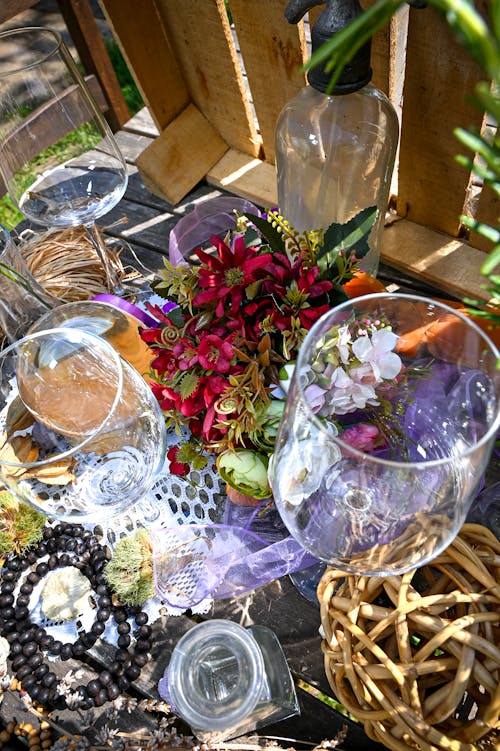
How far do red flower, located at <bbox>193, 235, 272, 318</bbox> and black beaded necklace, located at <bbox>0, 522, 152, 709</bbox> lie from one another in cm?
33

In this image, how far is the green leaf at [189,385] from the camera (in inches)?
25.1

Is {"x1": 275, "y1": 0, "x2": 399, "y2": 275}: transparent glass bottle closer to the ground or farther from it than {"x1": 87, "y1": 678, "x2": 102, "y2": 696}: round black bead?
farther from it

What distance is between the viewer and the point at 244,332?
626mm

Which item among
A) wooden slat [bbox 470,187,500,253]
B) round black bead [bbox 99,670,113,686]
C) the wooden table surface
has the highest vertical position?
wooden slat [bbox 470,187,500,253]

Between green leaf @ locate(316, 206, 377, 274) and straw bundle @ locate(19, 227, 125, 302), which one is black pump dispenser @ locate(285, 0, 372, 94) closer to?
green leaf @ locate(316, 206, 377, 274)

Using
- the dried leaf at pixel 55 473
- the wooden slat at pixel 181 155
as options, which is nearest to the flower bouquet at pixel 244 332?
the dried leaf at pixel 55 473

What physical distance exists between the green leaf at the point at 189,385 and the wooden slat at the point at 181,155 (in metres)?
0.58

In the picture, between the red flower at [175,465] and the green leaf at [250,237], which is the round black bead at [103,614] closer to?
the red flower at [175,465]

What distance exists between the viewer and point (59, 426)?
71 cm

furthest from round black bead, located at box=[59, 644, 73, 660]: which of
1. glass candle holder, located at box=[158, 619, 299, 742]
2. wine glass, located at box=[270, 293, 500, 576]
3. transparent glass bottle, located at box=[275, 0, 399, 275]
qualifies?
transparent glass bottle, located at box=[275, 0, 399, 275]

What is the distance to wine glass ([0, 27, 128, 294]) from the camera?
0.80m

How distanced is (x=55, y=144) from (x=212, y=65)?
1.06 ft

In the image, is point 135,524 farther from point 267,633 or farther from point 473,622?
point 473,622

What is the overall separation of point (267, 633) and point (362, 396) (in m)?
0.29
